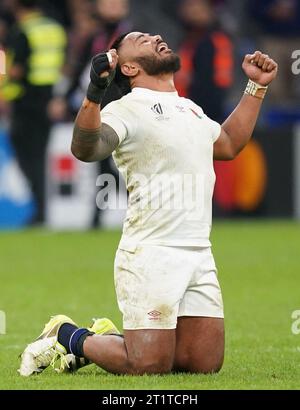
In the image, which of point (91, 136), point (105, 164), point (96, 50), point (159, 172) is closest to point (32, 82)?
point (96, 50)

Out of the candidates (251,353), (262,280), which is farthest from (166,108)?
(262,280)

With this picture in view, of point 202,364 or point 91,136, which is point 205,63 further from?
point 91,136

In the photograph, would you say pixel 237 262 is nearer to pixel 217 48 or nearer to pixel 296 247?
pixel 296 247

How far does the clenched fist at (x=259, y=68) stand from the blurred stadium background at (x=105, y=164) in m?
2.81

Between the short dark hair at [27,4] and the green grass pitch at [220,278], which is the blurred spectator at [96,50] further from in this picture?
the green grass pitch at [220,278]

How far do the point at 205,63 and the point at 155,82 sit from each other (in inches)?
A: 398

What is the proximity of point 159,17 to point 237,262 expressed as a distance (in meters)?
9.86

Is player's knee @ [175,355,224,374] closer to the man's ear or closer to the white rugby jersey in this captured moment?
the white rugby jersey

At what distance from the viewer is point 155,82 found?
24.7 ft

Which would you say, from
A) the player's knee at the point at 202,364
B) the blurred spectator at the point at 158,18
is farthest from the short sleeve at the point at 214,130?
the blurred spectator at the point at 158,18

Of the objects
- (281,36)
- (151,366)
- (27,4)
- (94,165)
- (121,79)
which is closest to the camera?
(151,366)

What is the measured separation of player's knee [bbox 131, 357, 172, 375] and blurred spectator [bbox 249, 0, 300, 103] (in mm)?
15704

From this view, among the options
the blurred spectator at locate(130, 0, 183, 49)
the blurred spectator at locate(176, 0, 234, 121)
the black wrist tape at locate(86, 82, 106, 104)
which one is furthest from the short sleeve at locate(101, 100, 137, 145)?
the blurred spectator at locate(130, 0, 183, 49)

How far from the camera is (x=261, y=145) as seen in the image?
61.5ft
